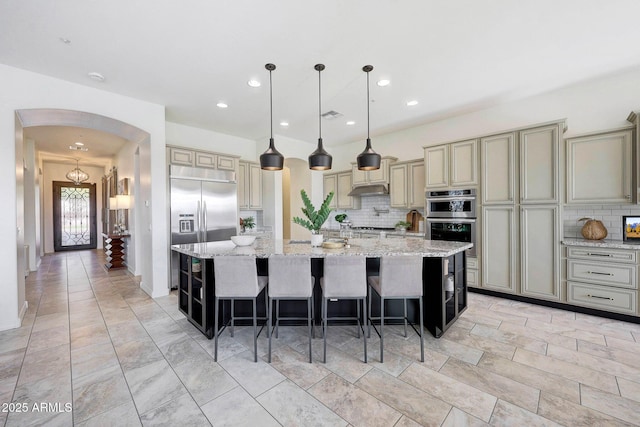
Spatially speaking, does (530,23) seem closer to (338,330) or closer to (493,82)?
(493,82)

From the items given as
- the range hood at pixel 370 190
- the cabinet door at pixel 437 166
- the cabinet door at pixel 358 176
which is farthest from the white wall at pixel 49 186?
the cabinet door at pixel 437 166

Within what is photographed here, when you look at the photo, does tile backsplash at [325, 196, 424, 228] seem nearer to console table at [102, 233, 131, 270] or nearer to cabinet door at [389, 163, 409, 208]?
cabinet door at [389, 163, 409, 208]

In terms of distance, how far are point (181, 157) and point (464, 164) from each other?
482 cm

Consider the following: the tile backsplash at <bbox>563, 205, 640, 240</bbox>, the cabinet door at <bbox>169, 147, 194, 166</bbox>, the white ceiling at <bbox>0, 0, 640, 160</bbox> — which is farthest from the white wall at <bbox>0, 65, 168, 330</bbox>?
the tile backsplash at <bbox>563, 205, 640, 240</bbox>

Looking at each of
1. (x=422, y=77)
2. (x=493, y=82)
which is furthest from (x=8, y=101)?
(x=493, y=82)

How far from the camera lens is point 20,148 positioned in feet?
10.6

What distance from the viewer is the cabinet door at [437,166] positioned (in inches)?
176

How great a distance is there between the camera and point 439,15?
91.7 inches

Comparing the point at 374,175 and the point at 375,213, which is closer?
the point at 374,175

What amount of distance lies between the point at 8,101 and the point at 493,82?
5904 mm

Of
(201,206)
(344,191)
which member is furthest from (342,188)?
(201,206)

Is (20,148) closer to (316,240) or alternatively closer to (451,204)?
(316,240)

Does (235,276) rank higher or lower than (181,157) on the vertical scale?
lower

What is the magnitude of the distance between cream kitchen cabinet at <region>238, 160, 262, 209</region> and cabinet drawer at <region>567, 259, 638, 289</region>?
211 inches
